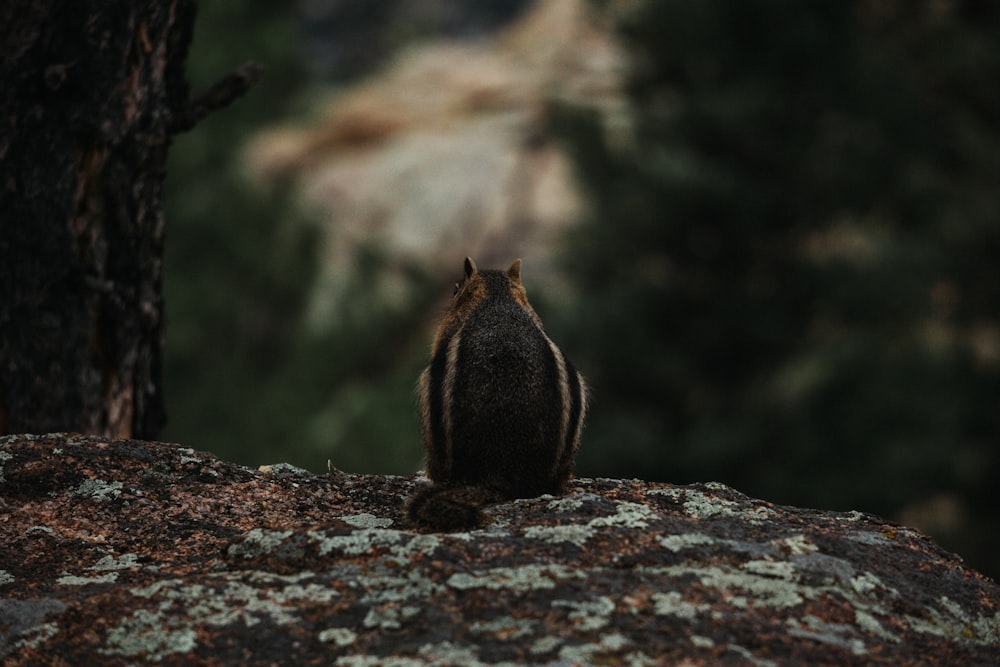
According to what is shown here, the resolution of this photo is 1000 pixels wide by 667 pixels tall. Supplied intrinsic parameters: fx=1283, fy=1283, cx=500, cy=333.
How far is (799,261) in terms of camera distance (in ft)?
65.3

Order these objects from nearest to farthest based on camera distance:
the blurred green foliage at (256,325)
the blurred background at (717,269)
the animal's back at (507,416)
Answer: the animal's back at (507,416)
the blurred green foliage at (256,325)
the blurred background at (717,269)

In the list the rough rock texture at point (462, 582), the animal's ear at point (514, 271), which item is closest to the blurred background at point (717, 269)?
the animal's ear at point (514, 271)

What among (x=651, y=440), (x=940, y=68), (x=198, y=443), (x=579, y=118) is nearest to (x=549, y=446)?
(x=198, y=443)

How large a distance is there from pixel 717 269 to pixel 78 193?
54.9ft

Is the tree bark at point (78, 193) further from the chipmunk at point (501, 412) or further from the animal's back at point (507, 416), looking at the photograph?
the animal's back at point (507, 416)

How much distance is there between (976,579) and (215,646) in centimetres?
215

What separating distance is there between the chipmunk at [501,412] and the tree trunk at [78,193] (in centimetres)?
137

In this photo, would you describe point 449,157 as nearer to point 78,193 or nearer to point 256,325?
point 256,325

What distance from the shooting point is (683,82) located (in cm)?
2166

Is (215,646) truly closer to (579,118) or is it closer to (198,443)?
(198,443)

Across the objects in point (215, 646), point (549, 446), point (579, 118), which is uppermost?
point (579, 118)

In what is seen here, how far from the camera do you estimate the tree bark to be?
4.81 metres

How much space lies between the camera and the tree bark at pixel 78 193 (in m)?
4.81

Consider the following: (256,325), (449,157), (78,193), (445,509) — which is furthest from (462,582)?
(449,157)
